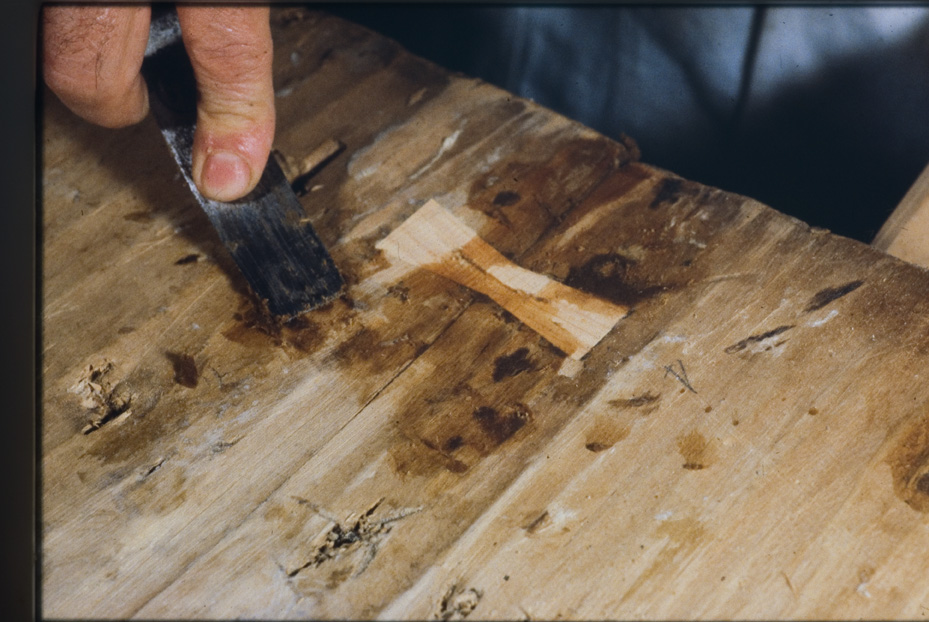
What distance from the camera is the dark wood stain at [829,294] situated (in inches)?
45.7

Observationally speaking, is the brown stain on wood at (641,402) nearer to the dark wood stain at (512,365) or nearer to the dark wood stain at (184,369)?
the dark wood stain at (512,365)

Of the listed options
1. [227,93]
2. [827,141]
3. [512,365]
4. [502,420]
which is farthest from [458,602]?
Result: [827,141]

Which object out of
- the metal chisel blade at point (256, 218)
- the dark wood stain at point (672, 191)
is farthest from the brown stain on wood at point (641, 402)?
the metal chisel blade at point (256, 218)

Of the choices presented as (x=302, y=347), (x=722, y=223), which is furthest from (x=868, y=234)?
(x=302, y=347)

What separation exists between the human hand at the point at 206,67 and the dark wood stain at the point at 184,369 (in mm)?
280

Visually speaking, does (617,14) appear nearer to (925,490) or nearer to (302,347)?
(302,347)

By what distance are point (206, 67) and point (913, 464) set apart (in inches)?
49.5

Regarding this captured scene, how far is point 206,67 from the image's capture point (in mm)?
1234

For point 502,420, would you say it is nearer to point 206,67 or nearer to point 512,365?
point 512,365

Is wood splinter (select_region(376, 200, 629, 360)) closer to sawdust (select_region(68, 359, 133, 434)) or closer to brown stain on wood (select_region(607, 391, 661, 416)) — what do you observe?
brown stain on wood (select_region(607, 391, 661, 416))

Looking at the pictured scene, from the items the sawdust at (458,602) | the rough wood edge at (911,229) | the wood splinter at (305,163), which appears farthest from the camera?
the wood splinter at (305,163)

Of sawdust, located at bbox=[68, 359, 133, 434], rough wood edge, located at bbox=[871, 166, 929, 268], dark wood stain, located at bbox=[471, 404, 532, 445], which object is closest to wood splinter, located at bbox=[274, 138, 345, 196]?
sawdust, located at bbox=[68, 359, 133, 434]

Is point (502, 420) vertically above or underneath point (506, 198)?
underneath

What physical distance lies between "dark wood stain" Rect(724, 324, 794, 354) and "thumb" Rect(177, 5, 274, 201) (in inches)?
33.6
